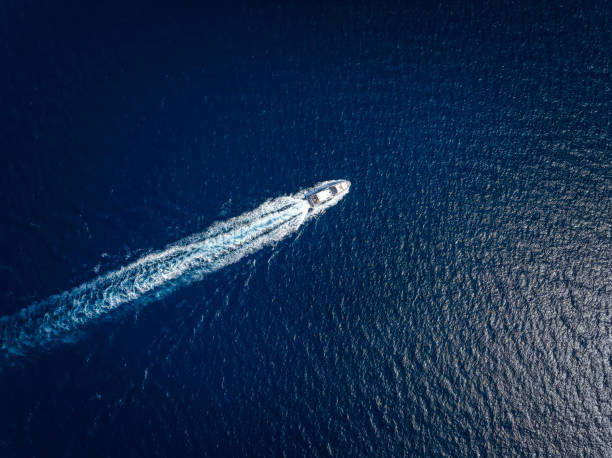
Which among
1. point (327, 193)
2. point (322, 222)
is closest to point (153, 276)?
point (322, 222)

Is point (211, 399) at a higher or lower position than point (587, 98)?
lower

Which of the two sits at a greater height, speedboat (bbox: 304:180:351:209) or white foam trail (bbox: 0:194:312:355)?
speedboat (bbox: 304:180:351:209)

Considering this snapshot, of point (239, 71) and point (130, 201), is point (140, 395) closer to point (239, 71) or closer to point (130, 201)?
point (130, 201)

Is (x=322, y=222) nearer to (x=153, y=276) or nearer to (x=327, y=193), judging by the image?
(x=327, y=193)

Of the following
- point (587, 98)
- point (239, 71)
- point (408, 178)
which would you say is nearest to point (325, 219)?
point (408, 178)

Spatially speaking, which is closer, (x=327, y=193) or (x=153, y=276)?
(x=153, y=276)

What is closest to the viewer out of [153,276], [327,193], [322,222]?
[153,276]
